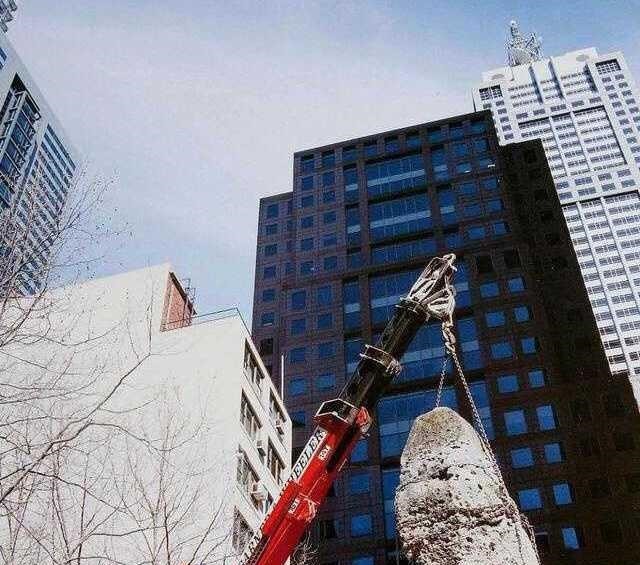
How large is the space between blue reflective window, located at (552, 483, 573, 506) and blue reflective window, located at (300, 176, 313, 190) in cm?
3971

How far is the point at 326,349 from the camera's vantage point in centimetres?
6284

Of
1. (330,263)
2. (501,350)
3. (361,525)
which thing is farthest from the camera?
(330,263)

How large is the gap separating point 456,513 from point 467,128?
247 feet

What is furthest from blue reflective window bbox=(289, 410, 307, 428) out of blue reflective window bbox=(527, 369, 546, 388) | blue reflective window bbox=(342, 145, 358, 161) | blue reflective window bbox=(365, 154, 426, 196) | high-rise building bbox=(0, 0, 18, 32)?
high-rise building bbox=(0, 0, 18, 32)

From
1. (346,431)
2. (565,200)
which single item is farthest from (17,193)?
(565,200)

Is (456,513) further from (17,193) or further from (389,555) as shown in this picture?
(389,555)

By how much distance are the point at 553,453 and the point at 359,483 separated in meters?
14.2

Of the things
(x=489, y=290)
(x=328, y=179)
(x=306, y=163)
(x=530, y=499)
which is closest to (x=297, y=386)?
(x=489, y=290)

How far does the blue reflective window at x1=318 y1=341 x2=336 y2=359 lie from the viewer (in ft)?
204

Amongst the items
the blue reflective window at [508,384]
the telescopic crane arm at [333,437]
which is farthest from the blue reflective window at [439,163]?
the telescopic crane arm at [333,437]

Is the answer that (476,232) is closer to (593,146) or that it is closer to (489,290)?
(489,290)

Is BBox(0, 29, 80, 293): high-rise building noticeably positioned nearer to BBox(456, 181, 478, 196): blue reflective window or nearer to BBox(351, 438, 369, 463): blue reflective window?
BBox(351, 438, 369, 463): blue reflective window

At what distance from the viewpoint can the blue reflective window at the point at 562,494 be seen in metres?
50.2

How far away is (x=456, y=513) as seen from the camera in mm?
5668
